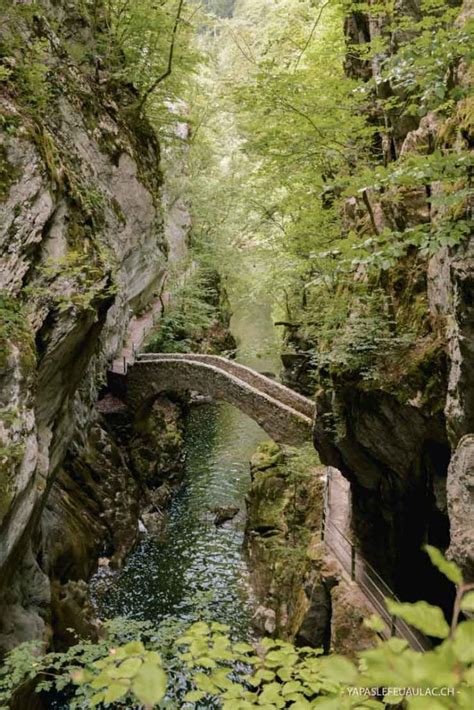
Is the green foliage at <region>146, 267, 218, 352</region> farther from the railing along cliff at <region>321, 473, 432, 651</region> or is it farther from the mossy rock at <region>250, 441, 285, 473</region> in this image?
the railing along cliff at <region>321, 473, 432, 651</region>

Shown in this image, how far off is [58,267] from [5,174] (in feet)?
4.39

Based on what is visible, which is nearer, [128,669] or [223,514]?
[128,669]

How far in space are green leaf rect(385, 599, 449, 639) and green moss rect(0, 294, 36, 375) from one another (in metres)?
5.13

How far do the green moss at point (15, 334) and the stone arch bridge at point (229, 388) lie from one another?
34.8ft

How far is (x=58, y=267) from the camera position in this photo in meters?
6.71

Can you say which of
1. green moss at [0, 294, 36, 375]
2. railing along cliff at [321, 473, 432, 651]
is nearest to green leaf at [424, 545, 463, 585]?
green moss at [0, 294, 36, 375]

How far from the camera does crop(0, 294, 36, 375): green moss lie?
5438 mm

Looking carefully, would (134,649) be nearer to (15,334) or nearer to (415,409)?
(15,334)

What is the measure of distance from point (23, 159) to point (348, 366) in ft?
18.0

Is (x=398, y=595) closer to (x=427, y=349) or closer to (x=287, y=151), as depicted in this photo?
(x=427, y=349)

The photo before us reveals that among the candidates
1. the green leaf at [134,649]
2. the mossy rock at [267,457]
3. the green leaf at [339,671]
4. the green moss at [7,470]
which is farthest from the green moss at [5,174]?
the mossy rock at [267,457]

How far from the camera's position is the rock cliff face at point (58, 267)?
5.82 metres

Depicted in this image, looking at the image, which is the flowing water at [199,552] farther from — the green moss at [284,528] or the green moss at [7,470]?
the green moss at [7,470]

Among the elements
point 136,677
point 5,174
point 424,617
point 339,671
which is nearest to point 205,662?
point 136,677
